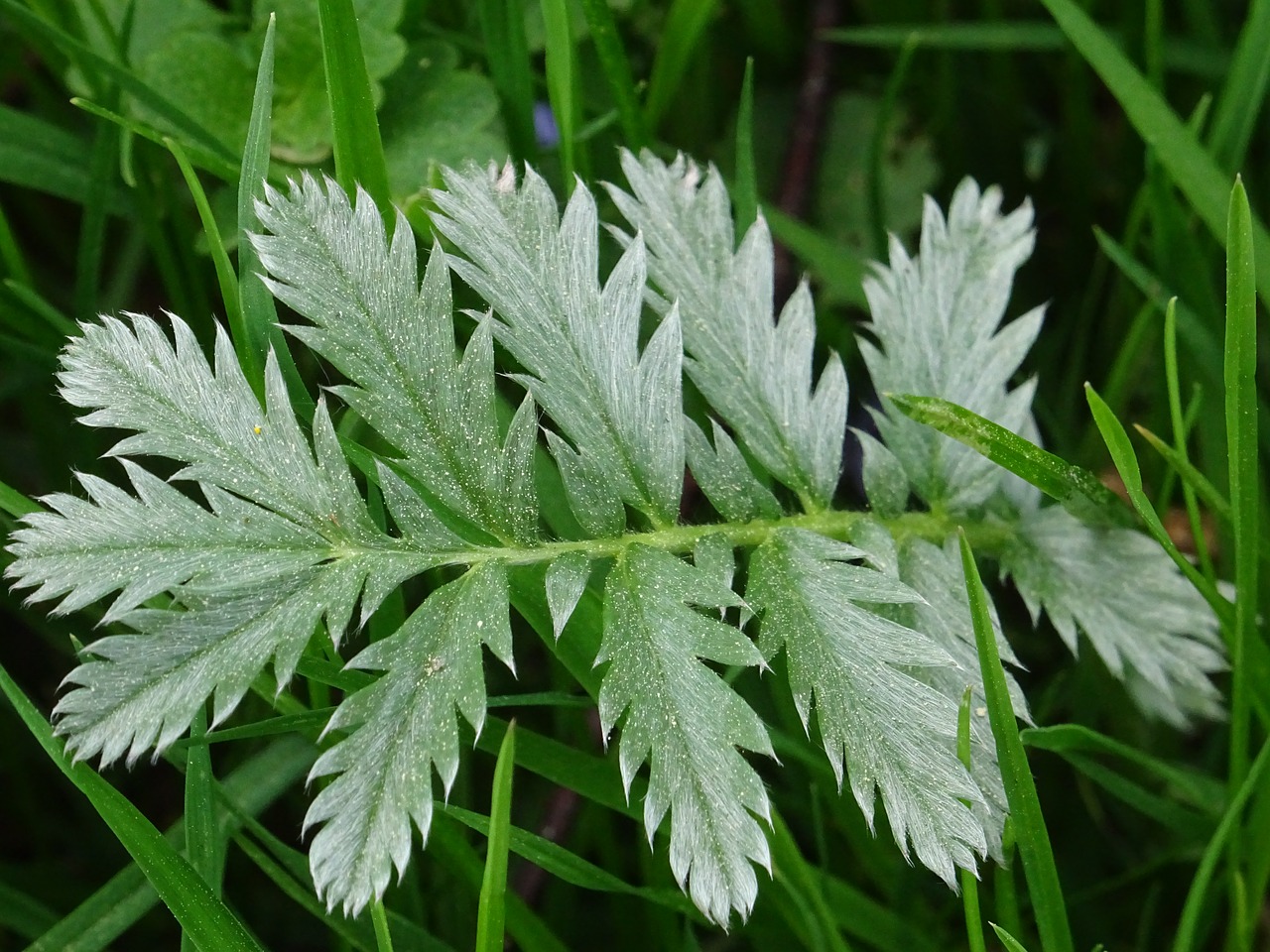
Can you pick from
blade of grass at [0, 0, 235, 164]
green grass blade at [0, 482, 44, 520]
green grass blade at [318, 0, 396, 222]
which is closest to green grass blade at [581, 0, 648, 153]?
green grass blade at [318, 0, 396, 222]

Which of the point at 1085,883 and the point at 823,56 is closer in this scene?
the point at 1085,883

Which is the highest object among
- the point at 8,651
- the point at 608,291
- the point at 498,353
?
the point at 608,291

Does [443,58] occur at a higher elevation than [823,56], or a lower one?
higher

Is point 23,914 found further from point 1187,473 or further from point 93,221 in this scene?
point 1187,473

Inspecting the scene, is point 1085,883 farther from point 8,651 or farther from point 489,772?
point 8,651

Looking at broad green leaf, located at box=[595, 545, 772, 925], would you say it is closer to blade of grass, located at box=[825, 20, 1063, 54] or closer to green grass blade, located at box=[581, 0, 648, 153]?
green grass blade, located at box=[581, 0, 648, 153]

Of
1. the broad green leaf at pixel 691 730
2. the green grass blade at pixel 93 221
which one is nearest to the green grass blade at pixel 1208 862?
the broad green leaf at pixel 691 730

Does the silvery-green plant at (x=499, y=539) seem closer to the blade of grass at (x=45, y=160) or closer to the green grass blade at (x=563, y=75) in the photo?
the green grass blade at (x=563, y=75)

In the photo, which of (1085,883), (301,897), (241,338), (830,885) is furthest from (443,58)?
(1085,883)
